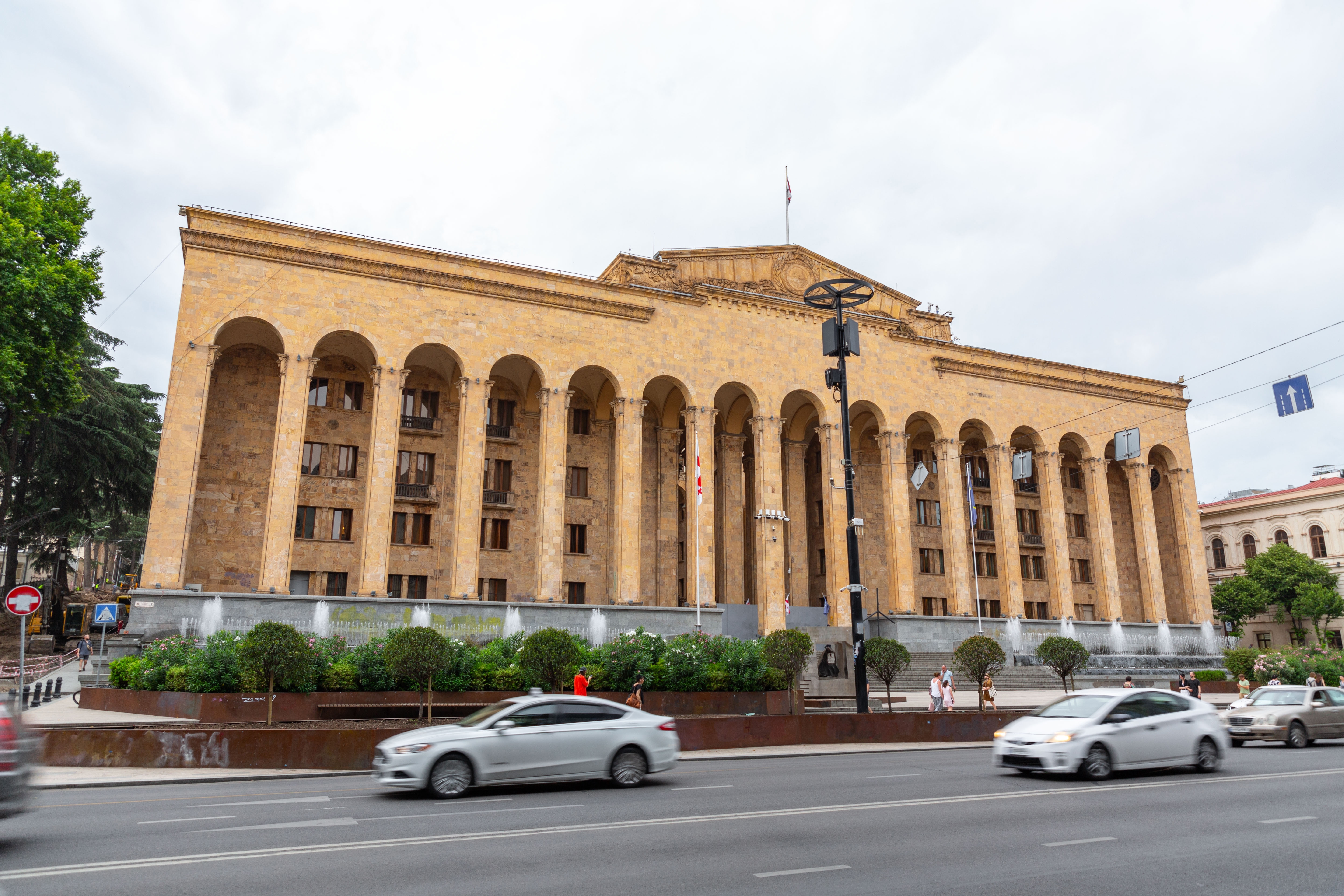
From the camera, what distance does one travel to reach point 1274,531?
2397 inches

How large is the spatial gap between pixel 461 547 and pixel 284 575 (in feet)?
20.0

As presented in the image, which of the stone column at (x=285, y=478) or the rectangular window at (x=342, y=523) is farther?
the rectangular window at (x=342, y=523)

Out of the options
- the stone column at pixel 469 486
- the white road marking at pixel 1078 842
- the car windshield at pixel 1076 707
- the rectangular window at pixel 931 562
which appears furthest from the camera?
the rectangular window at pixel 931 562

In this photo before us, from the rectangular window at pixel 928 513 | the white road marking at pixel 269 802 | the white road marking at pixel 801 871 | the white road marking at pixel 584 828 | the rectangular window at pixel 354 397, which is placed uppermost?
the rectangular window at pixel 354 397

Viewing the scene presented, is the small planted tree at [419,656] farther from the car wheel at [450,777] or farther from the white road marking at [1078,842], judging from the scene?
the white road marking at [1078,842]

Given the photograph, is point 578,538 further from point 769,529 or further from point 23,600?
point 23,600

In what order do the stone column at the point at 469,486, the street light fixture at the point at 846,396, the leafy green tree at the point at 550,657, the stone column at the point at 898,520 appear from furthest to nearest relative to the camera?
the stone column at the point at 898,520, the stone column at the point at 469,486, the leafy green tree at the point at 550,657, the street light fixture at the point at 846,396

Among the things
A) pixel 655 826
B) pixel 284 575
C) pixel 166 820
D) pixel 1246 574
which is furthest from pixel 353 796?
pixel 1246 574

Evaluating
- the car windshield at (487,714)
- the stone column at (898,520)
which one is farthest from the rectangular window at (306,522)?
the car windshield at (487,714)

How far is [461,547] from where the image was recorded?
3212 centimetres

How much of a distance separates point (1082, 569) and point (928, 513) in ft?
34.4

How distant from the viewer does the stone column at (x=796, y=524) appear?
41.7m

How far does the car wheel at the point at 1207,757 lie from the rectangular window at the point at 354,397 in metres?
32.2

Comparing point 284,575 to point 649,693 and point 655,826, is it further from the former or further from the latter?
point 655,826
